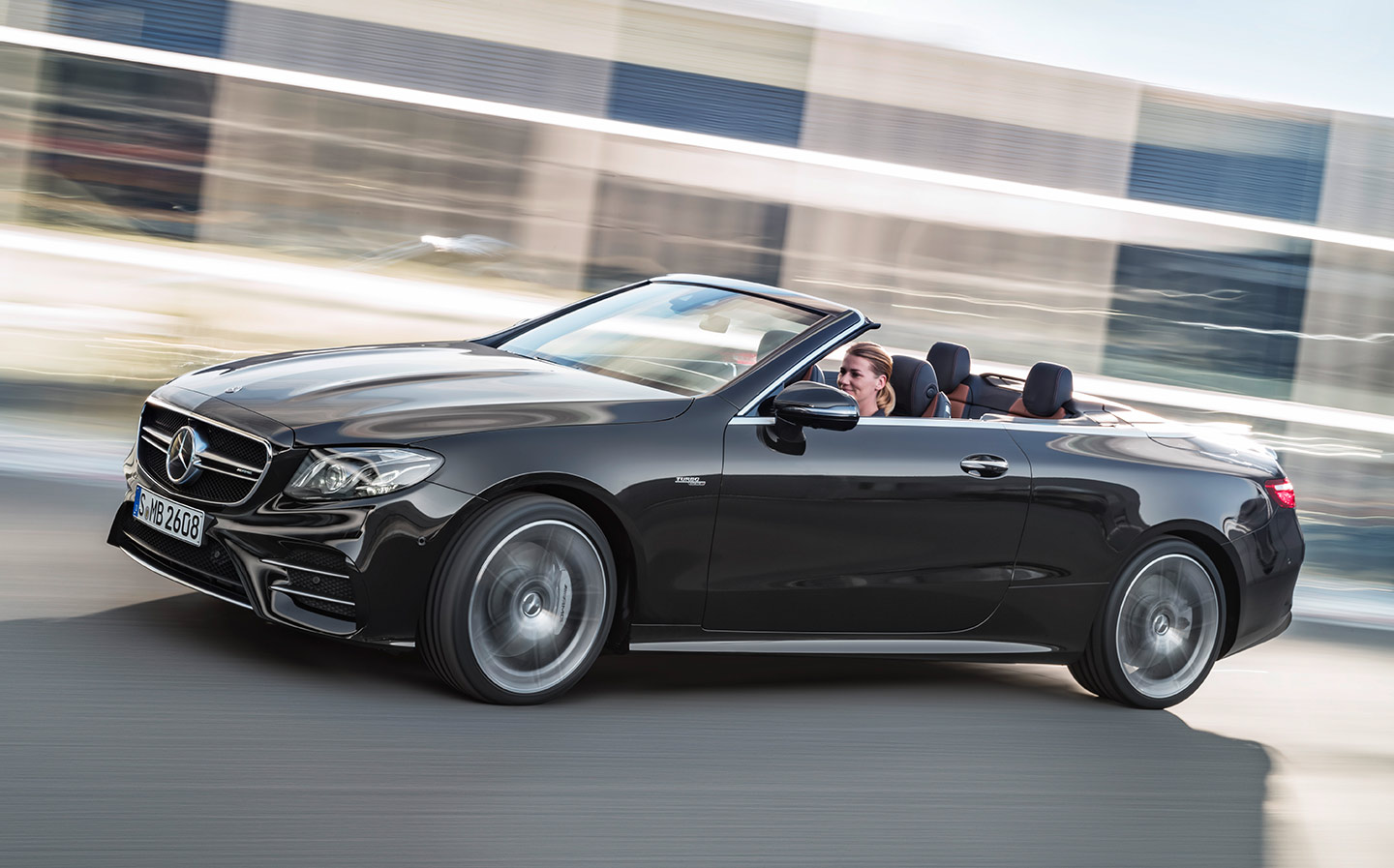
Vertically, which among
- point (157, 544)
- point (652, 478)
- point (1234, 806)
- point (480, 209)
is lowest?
point (1234, 806)

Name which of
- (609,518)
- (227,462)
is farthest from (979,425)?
(227,462)

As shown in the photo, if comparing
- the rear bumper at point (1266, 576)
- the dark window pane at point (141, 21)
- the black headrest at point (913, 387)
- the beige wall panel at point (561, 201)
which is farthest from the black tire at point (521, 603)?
the dark window pane at point (141, 21)

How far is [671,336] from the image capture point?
588 cm

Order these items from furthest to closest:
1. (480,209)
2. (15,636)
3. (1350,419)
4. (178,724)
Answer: (1350,419), (480,209), (15,636), (178,724)

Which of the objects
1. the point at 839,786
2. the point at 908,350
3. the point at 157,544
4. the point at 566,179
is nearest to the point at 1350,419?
the point at 908,350

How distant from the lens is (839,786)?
15.9 feet

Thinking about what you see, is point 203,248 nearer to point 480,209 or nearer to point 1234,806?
point 480,209

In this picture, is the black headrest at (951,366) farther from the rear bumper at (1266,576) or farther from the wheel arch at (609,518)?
the wheel arch at (609,518)

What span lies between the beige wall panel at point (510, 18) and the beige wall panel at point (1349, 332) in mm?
6239

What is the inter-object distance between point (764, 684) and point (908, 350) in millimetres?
6617

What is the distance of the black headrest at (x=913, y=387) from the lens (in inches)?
242

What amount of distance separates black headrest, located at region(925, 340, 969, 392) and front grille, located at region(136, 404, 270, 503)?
10.5 feet

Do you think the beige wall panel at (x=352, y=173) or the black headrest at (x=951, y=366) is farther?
the beige wall panel at (x=352, y=173)

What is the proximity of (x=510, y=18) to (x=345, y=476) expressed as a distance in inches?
311
